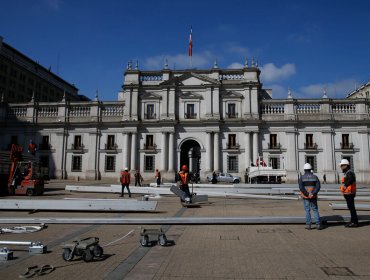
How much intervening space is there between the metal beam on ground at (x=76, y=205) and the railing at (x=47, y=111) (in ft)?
124

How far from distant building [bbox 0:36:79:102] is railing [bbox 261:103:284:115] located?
30345mm

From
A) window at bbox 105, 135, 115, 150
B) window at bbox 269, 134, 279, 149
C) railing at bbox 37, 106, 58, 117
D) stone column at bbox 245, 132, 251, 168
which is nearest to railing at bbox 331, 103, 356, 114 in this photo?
window at bbox 269, 134, 279, 149

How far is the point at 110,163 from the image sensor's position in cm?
4553

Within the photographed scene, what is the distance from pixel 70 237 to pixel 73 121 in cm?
4078

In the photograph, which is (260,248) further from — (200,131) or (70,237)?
(200,131)

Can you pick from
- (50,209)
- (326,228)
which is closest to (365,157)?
(326,228)

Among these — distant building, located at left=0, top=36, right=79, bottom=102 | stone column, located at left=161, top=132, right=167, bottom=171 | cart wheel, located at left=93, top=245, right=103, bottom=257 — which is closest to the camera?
cart wheel, located at left=93, top=245, right=103, bottom=257

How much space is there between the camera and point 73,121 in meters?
46.7

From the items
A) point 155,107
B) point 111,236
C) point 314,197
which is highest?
point 155,107

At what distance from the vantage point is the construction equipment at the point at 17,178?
20891 mm

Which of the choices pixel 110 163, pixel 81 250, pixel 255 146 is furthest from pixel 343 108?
pixel 81 250

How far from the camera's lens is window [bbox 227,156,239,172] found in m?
43.3

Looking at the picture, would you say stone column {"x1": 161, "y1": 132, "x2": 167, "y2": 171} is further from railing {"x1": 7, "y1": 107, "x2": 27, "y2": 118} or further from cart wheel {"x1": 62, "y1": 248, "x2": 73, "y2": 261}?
cart wheel {"x1": 62, "y1": 248, "x2": 73, "y2": 261}

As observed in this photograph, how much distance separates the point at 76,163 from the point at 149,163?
10243 mm
